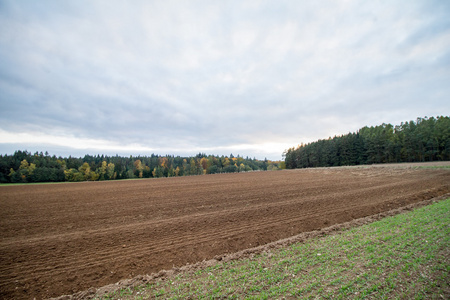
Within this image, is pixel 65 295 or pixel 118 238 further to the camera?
pixel 118 238

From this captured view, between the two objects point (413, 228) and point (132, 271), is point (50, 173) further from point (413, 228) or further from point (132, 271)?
point (413, 228)

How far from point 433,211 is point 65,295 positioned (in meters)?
16.3

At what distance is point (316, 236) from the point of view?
7.73m

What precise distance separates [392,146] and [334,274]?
275ft

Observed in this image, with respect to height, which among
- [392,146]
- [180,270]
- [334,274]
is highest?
[392,146]

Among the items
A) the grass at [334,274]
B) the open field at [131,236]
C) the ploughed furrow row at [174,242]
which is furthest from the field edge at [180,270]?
the ploughed furrow row at [174,242]

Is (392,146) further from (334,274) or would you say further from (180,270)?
(180,270)

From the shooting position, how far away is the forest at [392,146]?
2251 inches

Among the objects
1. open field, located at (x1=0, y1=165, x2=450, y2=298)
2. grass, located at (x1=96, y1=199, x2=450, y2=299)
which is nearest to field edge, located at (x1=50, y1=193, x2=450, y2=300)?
grass, located at (x1=96, y1=199, x2=450, y2=299)

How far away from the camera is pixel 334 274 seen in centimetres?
475

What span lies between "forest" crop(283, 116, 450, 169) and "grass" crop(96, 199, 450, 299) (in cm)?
7793

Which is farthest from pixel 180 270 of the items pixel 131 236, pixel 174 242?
pixel 131 236

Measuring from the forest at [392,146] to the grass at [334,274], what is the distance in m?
77.9

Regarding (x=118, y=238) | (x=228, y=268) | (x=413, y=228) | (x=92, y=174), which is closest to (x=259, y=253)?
(x=228, y=268)
